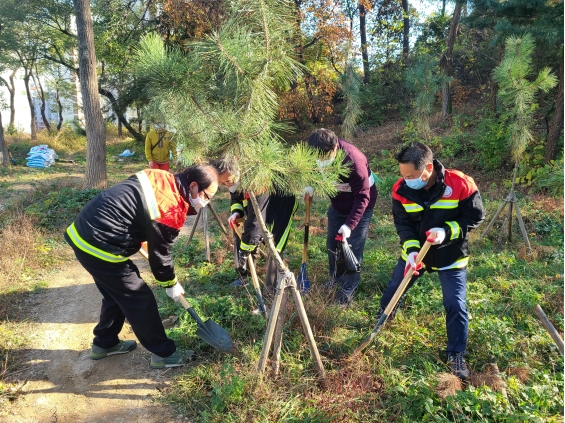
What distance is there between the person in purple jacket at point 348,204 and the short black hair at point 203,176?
855 millimetres

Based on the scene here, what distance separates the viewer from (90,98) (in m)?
7.76

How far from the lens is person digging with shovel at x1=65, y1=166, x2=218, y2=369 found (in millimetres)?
2562

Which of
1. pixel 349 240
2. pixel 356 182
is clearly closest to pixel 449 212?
pixel 356 182

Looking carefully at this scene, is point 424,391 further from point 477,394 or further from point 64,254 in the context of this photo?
point 64,254

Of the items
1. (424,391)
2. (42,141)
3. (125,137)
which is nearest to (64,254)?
(424,391)

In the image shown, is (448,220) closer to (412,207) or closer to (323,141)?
(412,207)

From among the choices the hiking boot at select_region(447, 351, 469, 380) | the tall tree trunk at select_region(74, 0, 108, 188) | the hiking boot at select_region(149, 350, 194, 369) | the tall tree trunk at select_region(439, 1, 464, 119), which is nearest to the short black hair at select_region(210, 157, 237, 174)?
the hiking boot at select_region(149, 350, 194, 369)

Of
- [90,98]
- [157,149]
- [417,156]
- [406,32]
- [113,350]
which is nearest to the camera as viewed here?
[417,156]

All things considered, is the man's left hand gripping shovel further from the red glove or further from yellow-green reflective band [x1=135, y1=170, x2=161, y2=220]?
the red glove

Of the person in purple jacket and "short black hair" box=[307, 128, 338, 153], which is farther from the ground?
"short black hair" box=[307, 128, 338, 153]

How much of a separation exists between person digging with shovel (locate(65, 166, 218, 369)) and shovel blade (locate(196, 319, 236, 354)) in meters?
0.37

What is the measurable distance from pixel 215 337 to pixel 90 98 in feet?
22.1

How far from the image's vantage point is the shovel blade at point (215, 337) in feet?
9.62

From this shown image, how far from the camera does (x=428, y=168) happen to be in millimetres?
2678
